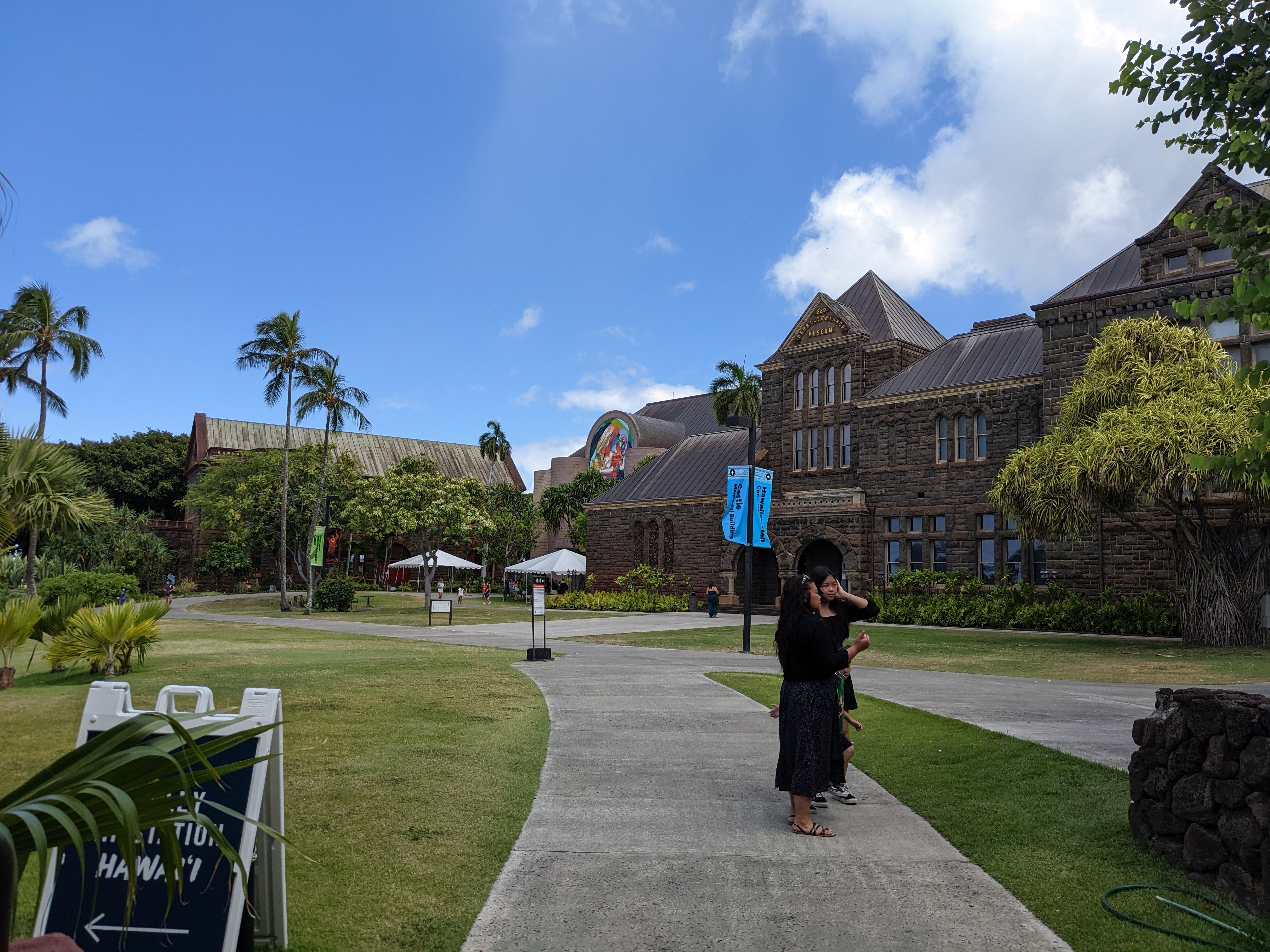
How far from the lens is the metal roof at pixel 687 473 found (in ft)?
146

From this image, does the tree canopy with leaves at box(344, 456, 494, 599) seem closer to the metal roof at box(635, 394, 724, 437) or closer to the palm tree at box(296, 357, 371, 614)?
the palm tree at box(296, 357, 371, 614)

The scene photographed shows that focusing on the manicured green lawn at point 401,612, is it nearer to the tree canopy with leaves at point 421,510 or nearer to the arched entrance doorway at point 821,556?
the tree canopy with leaves at point 421,510

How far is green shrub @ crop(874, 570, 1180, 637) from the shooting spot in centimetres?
2723

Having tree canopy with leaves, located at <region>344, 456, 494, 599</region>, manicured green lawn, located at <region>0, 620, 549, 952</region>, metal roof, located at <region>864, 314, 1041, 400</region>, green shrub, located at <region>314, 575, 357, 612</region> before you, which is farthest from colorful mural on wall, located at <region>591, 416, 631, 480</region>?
manicured green lawn, located at <region>0, 620, 549, 952</region>

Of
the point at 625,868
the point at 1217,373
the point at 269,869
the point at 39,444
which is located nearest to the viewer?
the point at 269,869

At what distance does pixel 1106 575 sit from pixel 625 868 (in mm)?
28307

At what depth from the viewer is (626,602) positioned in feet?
138

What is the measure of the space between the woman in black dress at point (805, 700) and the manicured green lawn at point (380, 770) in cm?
188

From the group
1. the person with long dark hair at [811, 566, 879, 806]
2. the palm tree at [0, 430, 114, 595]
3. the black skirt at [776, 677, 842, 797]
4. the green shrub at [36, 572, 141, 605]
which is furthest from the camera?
the green shrub at [36, 572, 141, 605]

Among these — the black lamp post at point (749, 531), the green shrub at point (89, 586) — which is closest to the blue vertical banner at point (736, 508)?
the black lamp post at point (749, 531)

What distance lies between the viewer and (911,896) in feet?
16.2

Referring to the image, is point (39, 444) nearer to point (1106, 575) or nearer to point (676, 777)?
point (676, 777)

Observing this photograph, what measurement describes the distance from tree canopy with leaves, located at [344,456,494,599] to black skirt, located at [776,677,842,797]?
31.2 meters

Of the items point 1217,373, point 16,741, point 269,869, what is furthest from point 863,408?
point 269,869
